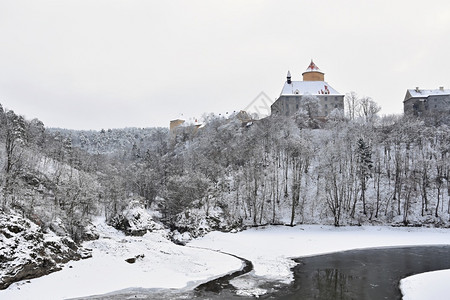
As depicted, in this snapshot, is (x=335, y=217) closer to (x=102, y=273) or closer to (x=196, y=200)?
(x=196, y=200)

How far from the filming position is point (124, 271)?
20.5 metres

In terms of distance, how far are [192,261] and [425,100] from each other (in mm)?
84564

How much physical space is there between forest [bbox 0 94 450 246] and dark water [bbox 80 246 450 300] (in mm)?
12660

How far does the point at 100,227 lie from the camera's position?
40.5 meters

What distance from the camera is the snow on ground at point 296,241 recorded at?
89.7ft

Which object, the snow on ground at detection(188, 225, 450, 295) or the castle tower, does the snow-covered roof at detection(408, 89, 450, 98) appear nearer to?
the castle tower

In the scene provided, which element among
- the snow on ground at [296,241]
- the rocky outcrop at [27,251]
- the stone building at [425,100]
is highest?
the stone building at [425,100]

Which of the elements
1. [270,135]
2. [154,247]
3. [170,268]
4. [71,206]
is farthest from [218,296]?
[270,135]

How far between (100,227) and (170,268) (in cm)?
2142

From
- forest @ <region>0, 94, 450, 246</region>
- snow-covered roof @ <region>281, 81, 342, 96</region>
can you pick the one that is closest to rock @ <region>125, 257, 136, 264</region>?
forest @ <region>0, 94, 450, 246</region>

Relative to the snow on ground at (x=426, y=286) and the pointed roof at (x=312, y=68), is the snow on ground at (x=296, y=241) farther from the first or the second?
the pointed roof at (x=312, y=68)

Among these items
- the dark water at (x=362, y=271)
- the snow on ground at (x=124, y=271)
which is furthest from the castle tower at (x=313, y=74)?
the snow on ground at (x=124, y=271)

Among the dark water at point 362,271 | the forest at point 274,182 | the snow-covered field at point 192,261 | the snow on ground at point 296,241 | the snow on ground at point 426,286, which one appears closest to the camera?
the snow on ground at point 426,286

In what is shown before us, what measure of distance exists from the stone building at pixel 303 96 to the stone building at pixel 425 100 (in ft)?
55.3
